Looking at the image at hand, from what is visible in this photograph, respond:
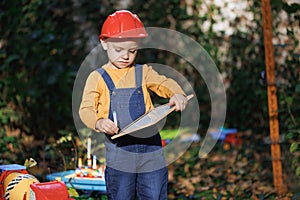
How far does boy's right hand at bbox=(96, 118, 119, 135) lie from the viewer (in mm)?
2580

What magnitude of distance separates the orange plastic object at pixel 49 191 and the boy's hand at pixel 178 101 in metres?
0.58

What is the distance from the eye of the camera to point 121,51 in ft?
→ 9.03

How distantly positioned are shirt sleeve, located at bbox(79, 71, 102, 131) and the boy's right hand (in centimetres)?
7

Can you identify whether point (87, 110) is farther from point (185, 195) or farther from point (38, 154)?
point (38, 154)

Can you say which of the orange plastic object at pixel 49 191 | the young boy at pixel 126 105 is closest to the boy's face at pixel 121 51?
the young boy at pixel 126 105

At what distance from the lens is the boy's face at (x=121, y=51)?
2.74 m

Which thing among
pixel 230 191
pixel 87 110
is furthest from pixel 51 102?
pixel 87 110

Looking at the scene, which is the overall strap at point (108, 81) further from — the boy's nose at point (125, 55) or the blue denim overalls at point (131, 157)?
the boy's nose at point (125, 55)

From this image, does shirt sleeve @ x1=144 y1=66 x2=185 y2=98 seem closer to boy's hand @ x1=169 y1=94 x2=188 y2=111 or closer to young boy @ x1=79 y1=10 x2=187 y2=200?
young boy @ x1=79 y1=10 x2=187 y2=200

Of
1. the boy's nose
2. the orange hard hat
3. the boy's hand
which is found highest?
the orange hard hat

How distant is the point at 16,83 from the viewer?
536 cm

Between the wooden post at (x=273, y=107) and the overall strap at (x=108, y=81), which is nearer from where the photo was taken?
the overall strap at (x=108, y=81)

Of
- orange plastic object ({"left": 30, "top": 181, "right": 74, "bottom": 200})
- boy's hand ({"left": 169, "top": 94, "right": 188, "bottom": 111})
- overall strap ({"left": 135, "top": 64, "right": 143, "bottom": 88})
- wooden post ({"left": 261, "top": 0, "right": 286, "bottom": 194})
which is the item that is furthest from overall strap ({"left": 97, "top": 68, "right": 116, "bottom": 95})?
wooden post ({"left": 261, "top": 0, "right": 286, "bottom": 194})

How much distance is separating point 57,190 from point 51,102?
3232mm
